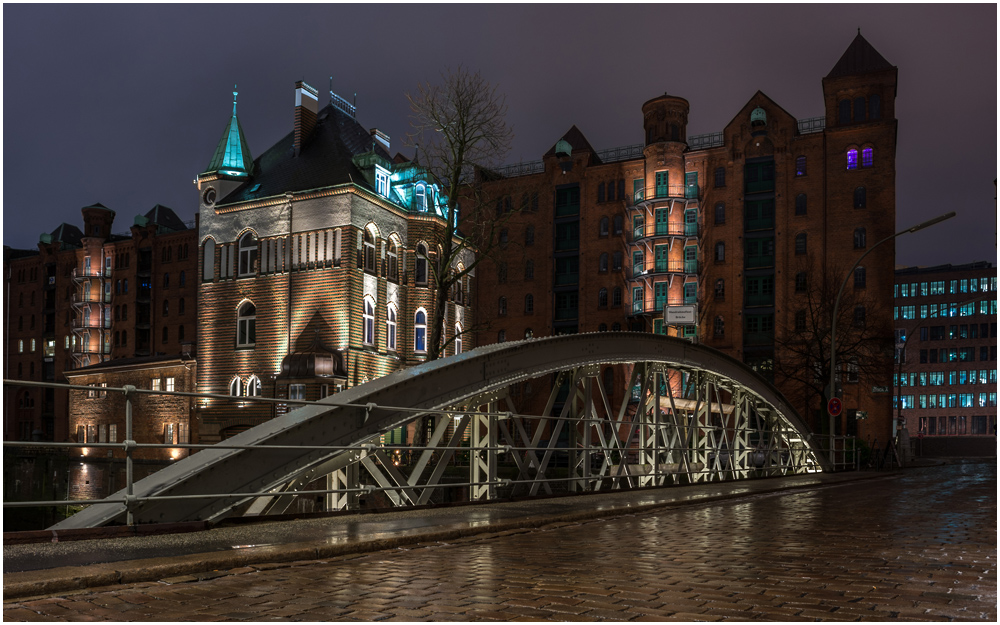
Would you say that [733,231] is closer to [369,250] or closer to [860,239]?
[860,239]

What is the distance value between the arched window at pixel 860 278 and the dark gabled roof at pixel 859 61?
12341 millimetres

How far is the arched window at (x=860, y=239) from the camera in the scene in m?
54.8

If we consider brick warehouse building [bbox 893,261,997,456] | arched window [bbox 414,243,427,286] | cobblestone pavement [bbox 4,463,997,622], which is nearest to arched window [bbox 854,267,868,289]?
arched window [bbox 414,243,427,286]

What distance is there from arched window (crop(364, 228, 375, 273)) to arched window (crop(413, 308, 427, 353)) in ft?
13.2

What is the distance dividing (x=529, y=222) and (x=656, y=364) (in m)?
49.2

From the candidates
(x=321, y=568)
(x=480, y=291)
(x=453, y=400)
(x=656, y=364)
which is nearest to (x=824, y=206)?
(x=480, y=291)

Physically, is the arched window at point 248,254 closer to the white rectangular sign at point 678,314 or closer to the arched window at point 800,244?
the white rectangular sign at point 678,314

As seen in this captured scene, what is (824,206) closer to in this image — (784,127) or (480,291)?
(784,127)

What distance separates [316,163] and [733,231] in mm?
28754

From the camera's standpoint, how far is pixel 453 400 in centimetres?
1231

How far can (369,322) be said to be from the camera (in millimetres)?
43031

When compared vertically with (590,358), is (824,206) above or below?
above

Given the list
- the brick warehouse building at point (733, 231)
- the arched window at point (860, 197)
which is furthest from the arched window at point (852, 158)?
the arched window at point (860, 197)

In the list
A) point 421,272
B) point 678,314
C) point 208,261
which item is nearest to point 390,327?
point 421,272
